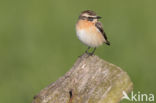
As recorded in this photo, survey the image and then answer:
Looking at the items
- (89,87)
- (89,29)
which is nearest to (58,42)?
(89,29)

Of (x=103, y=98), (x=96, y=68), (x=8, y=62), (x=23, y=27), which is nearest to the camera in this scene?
(x=103, y=98)

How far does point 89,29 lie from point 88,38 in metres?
0.18

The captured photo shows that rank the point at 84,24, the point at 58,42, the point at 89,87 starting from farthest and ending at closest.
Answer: the point at 58,42, the point at 84,24, the point at 89,87

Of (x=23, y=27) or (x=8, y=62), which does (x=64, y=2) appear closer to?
(x=23, y=27)

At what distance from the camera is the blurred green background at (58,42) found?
1109cm

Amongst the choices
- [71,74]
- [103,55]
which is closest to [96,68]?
[71,74]

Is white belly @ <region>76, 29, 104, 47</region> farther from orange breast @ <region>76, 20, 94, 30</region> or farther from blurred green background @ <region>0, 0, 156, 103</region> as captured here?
blurred green background @ <region>0, 0, 156, 103</region>

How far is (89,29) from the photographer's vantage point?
30.6ft

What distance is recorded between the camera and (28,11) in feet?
49.4

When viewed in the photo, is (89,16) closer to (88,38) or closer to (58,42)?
(88,38)

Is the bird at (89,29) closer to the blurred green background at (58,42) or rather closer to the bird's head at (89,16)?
the bird's head at (89,16)

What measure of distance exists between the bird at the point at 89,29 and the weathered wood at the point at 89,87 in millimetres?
4409

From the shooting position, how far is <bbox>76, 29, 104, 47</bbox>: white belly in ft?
30.1

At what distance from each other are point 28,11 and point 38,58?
329 centimetres
